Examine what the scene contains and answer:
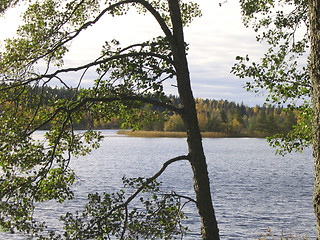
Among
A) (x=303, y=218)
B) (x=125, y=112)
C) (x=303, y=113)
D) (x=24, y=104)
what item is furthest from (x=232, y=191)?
(x=24, y=104)

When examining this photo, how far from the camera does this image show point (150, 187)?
6.38m

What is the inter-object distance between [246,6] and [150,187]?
5.44 meters

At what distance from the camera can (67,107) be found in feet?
21.0

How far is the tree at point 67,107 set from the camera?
581 centimetres

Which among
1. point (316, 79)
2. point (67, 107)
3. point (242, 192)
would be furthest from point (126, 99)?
point (242, 192)

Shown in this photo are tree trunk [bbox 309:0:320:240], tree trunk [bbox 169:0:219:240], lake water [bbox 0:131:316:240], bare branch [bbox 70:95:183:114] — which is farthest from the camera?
lake water [bbox 0:131:316:240]

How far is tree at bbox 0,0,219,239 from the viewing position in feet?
19.1

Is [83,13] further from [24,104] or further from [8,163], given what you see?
[8,163]

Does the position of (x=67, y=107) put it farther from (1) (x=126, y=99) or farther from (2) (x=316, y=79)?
(2) (x=316, y=79)

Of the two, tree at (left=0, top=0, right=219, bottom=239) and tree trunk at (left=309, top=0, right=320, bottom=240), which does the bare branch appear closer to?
tree at (left=0, top=0, right=219, bottom=239)

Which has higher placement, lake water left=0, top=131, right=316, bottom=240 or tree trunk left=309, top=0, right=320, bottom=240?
tree trunk left=309, top=0, right=320, bottom=240

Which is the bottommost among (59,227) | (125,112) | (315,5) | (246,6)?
(59,227)

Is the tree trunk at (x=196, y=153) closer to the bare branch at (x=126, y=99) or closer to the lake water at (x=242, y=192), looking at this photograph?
the bare branch at (x=126, y=99)

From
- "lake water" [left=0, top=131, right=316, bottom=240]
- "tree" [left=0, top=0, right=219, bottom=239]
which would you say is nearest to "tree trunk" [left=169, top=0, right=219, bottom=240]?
"tree" [left=0, top=0, right=219, bottom=239]
